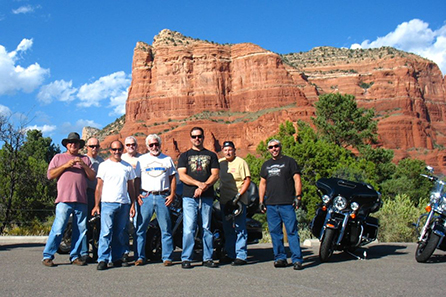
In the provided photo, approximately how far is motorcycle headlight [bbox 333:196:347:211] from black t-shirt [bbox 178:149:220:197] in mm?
2152

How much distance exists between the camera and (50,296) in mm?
4590

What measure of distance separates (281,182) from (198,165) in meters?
1.38

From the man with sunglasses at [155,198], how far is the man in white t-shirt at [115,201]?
0.21 metres

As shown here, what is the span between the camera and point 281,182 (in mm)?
6910

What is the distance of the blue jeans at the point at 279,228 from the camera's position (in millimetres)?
6707

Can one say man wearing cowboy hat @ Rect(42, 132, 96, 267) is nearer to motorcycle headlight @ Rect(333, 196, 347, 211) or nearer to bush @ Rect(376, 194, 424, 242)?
motorcycle headlight @ Rect(333, 196, 347, 211)

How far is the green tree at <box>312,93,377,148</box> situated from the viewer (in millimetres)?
39031

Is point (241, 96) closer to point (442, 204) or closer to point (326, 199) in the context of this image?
point (326, 199)

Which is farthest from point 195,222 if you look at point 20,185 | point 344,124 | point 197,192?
point 344,124

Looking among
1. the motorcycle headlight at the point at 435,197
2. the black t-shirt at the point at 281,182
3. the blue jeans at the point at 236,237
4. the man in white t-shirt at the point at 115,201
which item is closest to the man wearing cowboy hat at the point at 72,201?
the man in white t-shirt at the point at 115,201

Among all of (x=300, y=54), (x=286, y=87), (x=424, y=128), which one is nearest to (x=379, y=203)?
(x=286, y=87)

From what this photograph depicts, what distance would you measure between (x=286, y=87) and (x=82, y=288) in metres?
86.7

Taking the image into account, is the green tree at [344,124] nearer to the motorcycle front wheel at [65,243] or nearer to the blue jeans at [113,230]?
the motorcycle front wheel at [65,243]

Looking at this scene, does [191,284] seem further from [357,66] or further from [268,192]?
[357,66]
